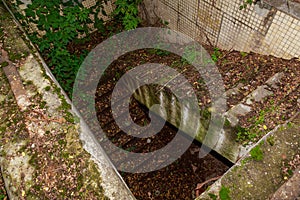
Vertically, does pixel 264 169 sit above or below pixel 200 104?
above

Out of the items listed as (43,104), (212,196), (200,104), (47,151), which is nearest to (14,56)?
(43,104)

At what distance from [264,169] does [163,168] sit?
3.21 m

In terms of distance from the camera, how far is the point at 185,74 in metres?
4.64

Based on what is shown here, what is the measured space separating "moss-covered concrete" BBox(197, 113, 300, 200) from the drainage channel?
8.06 ft

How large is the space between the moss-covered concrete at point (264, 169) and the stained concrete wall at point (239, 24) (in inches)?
59.2

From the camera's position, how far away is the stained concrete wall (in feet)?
11.7

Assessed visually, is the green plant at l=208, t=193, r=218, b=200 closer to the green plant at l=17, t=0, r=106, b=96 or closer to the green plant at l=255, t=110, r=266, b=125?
the green plant at l=255, t=110, r=266, b=125

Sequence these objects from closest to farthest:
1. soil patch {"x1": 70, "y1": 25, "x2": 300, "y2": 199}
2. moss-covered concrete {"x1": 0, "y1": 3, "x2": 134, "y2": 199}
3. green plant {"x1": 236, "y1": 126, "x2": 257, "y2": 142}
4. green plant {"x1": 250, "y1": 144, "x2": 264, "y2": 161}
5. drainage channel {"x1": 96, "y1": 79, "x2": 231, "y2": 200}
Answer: moss-covered concrete {"x1": 0, "y1": 3, "x2": 134, "y2": 199}
green plant {"x1": 250, "y1": 144, "x2": 264, "y2": 161}
green plant {"x1": 236, "y1": 126, "x2": 257, "y2": 142}
soil patch {"x1": 70, "y1": 25, "x2": 300, "y2": 199}
drainage channel {"x1": 96, "y1": 79, "x2": 231, "y2": 200}

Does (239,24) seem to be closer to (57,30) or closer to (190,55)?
(190,55)

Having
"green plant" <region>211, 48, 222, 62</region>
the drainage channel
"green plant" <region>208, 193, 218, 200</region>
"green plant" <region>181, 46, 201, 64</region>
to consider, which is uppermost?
"green plant" <region>208, 193, 218, 200</region>

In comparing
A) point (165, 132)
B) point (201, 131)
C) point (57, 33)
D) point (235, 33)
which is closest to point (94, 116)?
point (165, 132)

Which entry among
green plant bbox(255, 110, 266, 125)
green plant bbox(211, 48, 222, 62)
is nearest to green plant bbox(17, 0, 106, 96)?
green plant bbox(211, 48, 222, 62)

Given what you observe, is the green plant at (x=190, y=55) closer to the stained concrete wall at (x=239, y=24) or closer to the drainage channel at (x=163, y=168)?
the stained concrete wall at (x=239, y=24)

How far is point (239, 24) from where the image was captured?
426 centimetres
